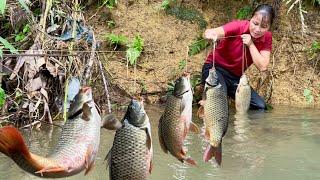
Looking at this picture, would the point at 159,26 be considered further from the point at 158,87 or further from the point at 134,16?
the point at 158,87

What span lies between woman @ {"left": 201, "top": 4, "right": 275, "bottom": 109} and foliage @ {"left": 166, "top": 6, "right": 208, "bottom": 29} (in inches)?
104

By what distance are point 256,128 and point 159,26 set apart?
11.0 feet

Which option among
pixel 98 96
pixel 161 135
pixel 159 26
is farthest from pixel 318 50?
pixel 161 135

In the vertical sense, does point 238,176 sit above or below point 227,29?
below

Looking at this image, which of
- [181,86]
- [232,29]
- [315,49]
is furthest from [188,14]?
[181,86]

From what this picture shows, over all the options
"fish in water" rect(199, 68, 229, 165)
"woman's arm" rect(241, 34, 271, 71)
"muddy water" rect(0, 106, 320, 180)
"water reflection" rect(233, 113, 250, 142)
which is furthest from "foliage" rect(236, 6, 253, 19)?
"fish in water" rect(199, 68, 229, 165)

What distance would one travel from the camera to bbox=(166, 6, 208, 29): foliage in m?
10.1

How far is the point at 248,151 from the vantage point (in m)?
6.00

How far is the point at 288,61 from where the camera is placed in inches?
374

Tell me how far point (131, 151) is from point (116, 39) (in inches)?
254

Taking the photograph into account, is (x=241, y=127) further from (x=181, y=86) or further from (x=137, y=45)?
(x=181, y=86)

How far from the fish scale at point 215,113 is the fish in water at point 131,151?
966mm

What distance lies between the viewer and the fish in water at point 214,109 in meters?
3.78

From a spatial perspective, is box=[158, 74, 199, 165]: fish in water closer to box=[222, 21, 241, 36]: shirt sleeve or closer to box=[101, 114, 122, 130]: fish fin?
box=[101, 114, 122, 130]: fish fin
